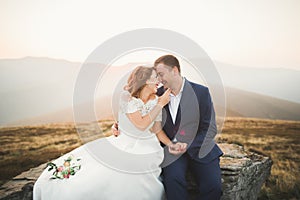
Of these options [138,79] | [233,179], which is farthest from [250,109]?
[138,79]

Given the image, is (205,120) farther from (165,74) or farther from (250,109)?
(250,109)

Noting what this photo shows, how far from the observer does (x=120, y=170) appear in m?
2.16

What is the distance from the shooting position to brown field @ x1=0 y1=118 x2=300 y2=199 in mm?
4305

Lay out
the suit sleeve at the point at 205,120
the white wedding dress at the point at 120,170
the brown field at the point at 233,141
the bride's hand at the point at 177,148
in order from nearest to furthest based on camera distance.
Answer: the white wedding dress at the point at 120,170
the bride's hand at the point at 177,148
the suit sleeve at the point at 205,120
the brown field at the point at 233,141

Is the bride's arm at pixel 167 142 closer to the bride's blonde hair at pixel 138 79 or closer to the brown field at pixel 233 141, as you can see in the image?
the bride's blonde hair at pixel 138 79

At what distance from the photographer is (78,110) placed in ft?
8.05

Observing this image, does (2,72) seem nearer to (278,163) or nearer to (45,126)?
(45,126)

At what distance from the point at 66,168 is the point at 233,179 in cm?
130

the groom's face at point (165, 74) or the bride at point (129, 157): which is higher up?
the groom's face at point (165, 74)

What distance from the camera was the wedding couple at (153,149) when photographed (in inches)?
83.2

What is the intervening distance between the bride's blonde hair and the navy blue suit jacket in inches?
11.5

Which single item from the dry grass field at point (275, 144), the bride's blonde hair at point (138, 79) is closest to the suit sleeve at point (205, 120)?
the bride's blonde hair at point (138, 79)

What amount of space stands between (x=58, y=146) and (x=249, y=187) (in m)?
3.06

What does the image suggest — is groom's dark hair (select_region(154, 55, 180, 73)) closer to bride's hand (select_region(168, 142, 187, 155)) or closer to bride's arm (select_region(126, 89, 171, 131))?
bride's arm (select_region(126, 89, 171, 131))
